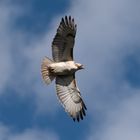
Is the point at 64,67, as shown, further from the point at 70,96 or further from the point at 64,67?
the point at 70,96

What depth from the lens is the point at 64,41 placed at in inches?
2254

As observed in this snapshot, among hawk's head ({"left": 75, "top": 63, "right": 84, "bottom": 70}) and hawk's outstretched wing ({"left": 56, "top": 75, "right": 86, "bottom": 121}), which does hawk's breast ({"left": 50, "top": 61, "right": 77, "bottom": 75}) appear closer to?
hawk's head ({"left": 75, "top": 63, "right": 84, "bottom": 70})

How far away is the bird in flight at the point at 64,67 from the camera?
57.1 meters

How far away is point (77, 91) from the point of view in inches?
2290

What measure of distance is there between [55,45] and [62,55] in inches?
22.4

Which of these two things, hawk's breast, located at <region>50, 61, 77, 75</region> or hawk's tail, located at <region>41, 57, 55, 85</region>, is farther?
hawk's breast, located at <region>50, 61, 77, 75</region>

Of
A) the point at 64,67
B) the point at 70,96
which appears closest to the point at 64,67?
the point at 64,67

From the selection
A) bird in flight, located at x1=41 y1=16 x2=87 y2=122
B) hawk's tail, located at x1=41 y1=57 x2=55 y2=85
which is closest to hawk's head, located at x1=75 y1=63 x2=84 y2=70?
bird in flight, located at x1=41 y1=16 x2=87 y2=122

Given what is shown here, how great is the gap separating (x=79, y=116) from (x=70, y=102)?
1.97ft

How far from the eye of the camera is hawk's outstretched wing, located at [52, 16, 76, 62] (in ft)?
187

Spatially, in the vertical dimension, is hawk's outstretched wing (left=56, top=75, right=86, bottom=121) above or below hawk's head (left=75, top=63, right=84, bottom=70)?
below

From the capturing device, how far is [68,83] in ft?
190

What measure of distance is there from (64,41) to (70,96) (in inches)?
77.4

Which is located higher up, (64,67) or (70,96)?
(64,67)
